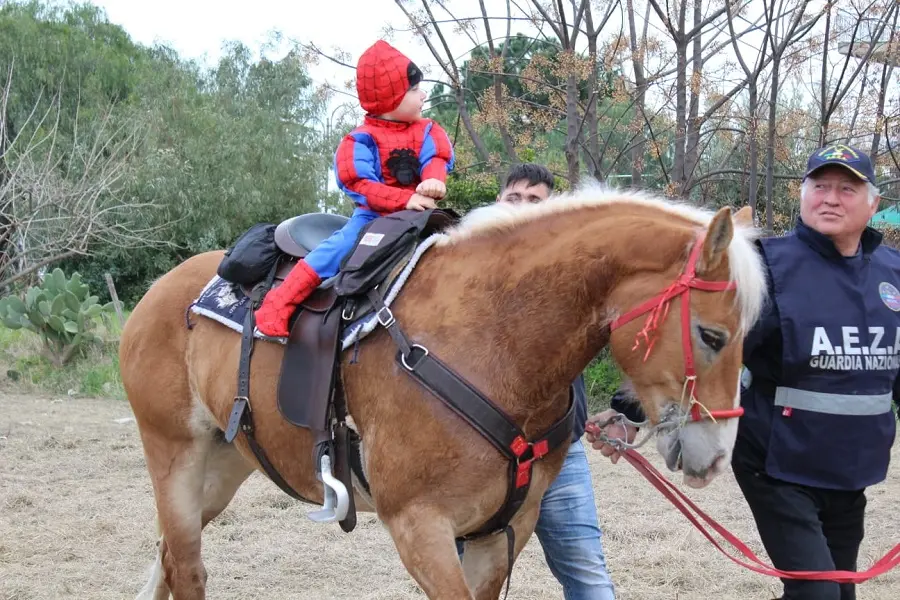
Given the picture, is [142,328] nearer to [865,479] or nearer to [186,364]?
[186,364]

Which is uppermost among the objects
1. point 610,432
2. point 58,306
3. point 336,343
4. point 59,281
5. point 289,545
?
point 336,343

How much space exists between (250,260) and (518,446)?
1382 millimetres

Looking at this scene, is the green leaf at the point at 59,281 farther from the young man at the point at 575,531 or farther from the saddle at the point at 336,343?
the young man at the point at 575,531

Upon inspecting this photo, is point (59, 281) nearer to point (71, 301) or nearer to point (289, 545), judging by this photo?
point (71, 301)

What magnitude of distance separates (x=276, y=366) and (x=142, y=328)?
1.07 meters

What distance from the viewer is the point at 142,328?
359 centimetres

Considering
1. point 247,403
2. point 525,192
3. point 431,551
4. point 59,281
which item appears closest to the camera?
point 431,551

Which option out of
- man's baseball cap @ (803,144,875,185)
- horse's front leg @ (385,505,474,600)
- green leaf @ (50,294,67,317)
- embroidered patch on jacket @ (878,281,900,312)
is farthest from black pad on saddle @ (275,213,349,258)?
green leaf @ (50,294,67,317)

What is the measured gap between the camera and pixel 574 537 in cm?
294

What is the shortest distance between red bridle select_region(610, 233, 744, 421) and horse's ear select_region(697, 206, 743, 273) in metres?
0.03

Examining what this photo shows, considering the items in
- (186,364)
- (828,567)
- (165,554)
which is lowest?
(165,554)

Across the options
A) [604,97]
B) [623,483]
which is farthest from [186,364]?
[604,97]

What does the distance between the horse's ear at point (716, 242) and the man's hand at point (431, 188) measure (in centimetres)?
100

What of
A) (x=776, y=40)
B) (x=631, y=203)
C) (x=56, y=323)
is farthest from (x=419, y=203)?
(x=56, y=323)
